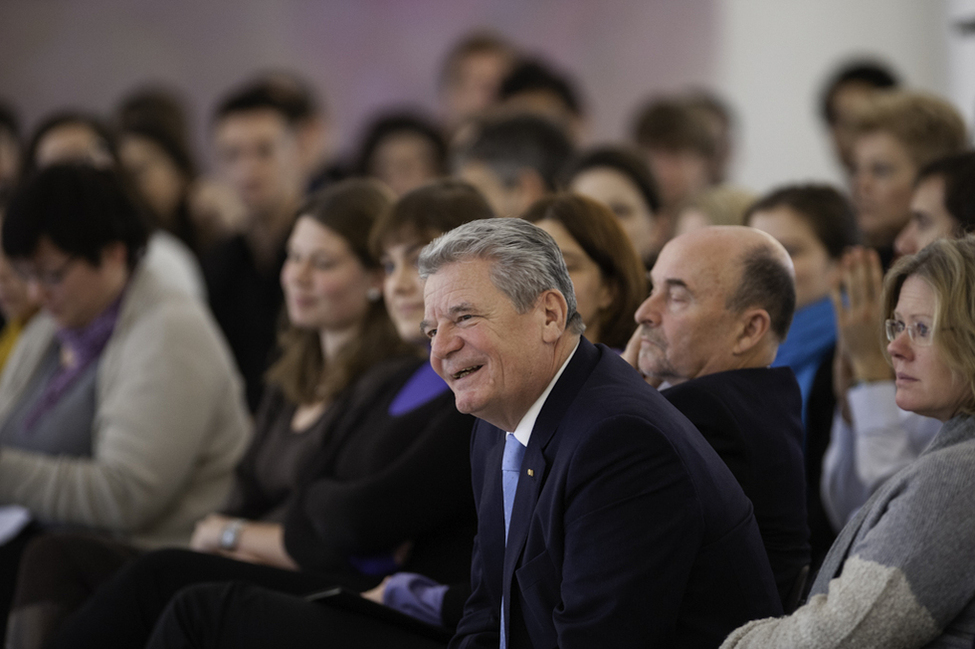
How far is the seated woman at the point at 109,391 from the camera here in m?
2.82

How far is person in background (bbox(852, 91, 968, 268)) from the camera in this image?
10.2 ft

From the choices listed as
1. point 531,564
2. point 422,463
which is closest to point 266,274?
point 422,463

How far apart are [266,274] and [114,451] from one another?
5.54ft

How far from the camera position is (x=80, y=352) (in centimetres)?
309

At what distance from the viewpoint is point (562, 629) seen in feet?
4.75

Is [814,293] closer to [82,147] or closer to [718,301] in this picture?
[718,301]

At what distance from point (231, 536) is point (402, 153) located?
113 inches

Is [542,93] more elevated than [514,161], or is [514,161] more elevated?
[542,93]

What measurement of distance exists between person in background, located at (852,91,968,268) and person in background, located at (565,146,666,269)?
0.65m

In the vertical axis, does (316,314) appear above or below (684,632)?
above

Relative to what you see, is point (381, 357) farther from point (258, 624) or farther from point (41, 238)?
point (41, 238)

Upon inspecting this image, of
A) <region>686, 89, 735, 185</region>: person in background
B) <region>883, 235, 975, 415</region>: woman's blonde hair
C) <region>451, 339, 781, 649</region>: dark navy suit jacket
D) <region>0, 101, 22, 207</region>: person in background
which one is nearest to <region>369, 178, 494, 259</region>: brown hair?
<region>451, 339, 781, 649</region>: dark navy suit jacket

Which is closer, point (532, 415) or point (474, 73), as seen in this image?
point (532, 415)

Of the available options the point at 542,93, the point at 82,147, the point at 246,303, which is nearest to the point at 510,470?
the point at 246,303
